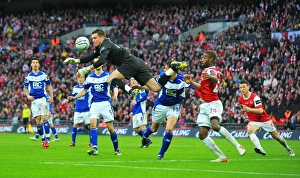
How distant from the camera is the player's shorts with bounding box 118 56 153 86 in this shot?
17.0 m

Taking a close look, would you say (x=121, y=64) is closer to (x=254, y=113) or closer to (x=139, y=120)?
(x=254, y=113)

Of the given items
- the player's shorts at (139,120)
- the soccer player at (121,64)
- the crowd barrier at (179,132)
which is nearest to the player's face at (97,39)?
the soccer player at (121,64)

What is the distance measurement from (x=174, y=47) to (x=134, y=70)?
1250 inches

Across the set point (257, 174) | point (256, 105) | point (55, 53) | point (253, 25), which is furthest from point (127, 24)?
point (257, 174)

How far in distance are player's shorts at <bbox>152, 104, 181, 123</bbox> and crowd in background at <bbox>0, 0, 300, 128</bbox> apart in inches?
714

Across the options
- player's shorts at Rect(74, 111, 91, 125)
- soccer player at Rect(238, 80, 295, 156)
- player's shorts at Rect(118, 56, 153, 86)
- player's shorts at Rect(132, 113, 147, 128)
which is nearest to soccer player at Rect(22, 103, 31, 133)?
player's shorts at Rect(74, 111, 91, 125)

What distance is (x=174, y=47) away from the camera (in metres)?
48.6

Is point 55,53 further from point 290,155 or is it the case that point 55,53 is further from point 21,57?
point 290,155

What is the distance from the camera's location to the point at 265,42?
142ft

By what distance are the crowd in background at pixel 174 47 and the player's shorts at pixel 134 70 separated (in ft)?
65.5

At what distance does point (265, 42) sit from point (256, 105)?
24.1 m

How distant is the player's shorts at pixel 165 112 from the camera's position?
59.6 feet

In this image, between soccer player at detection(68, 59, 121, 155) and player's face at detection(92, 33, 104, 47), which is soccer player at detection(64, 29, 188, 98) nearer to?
player's face at detection(92, 33, 104, 47)

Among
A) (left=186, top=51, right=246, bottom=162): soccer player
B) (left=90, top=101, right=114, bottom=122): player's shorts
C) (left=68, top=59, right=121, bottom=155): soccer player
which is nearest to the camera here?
(left=186, top=51, right=246, bottom=162): soccer player
